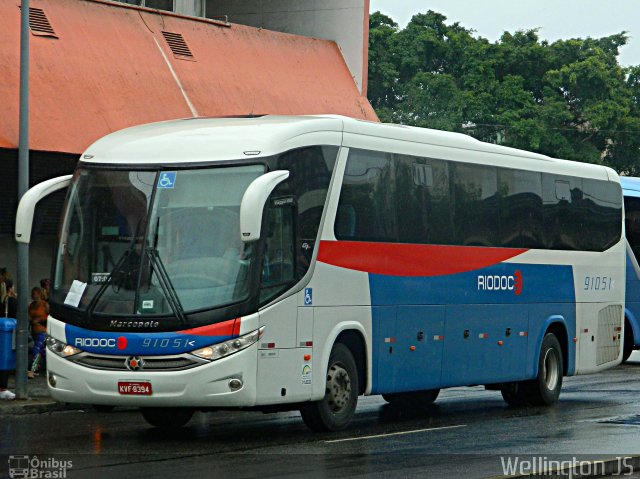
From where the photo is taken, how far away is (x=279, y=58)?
27.1m

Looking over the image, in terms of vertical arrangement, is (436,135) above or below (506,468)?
above

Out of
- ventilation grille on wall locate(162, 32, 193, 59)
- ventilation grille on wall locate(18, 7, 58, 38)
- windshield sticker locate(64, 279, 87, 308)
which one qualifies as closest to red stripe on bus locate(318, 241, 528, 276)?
windshield sticker locate(64, 279, 87, 308)

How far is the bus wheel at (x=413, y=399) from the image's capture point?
18.9m

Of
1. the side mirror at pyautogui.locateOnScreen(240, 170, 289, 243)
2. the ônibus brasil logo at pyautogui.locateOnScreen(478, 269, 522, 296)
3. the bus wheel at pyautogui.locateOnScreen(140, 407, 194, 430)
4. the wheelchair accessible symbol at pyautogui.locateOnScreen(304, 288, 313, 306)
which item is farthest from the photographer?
the ônibus brasil logo at pyautogui.locateOnScreen(478, 269, 522, 296)

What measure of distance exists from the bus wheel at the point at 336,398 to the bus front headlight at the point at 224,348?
153 centimetres

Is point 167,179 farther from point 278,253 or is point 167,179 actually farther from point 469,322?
point 469,322

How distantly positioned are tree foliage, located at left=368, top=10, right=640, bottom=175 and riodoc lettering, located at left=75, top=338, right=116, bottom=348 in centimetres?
4618

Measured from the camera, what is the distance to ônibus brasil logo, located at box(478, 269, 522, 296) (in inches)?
698

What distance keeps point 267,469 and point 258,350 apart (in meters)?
2.17

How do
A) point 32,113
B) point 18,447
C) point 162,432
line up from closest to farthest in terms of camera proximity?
point 18,447
point 162,432
point 32,113

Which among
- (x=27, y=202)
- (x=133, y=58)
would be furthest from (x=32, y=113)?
(x=27, y=202)

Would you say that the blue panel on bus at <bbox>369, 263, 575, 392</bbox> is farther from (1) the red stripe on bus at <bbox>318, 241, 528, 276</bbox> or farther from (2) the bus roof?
(2) the bus roof

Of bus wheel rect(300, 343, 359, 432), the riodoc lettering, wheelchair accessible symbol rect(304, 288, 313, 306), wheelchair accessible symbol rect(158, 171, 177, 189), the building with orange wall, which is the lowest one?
bus wheel rect(300, 343, 359, 432)

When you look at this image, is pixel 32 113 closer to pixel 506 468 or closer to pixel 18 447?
pixel 18 447
